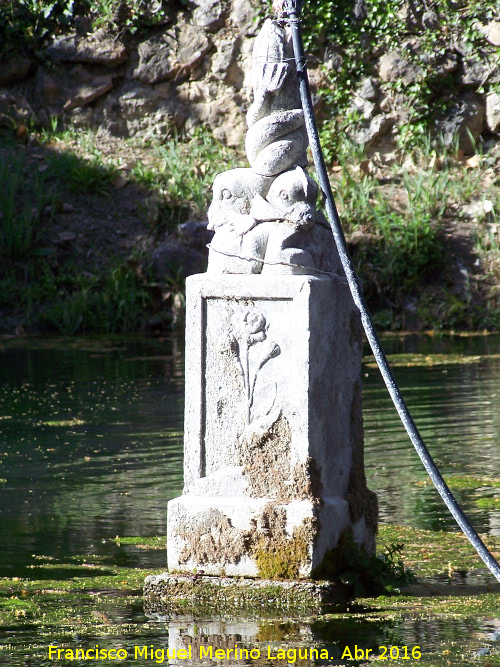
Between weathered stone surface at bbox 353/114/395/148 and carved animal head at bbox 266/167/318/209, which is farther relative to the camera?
weathered stone surface at bbox 353/114/395/148

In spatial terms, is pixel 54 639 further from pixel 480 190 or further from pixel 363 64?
pixel 363 64

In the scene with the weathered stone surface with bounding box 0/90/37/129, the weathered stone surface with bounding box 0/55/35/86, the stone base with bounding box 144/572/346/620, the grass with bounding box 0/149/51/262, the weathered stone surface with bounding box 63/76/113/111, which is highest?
the weathered stone surface with bounding box 0/55/35/86

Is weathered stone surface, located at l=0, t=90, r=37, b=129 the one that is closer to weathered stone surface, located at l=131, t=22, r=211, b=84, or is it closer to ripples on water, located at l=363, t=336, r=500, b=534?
weathered stone surface, located at l=131, t=22, r=211, b=84

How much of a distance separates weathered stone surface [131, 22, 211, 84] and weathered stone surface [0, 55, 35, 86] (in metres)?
2.02

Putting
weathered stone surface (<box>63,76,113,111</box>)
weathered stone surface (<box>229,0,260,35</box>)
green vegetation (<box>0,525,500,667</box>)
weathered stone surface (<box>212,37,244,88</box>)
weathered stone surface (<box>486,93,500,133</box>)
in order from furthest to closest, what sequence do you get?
1. weathered stone surface (<box>63,76,113,111</box>)
2. weathered stone surface (<box>212,37,244,88</box>)
3. weathered stone surface (<box>229,0,260,35</box>)
4. weathered stone surface (<box>486,93,500,133</box>)
5. green vegetation (<box>0,525,500,667</box>)

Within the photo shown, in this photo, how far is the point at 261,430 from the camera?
4008 millimetres

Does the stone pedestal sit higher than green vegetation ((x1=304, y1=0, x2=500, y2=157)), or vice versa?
green vegetation ((x1=304, y1=0, x2=500, y2=157))

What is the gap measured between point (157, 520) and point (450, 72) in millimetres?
14024

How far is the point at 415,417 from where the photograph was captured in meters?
8.30

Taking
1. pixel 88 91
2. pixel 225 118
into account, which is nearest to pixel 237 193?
pixel 225 118

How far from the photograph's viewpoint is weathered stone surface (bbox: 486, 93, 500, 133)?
17.4m

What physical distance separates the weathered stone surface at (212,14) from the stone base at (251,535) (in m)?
16.1

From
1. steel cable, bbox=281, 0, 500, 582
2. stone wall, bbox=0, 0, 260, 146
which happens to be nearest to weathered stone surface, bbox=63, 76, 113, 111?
stone wall, bbox=0, 0, 260, 146

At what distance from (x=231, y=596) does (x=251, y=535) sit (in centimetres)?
24
